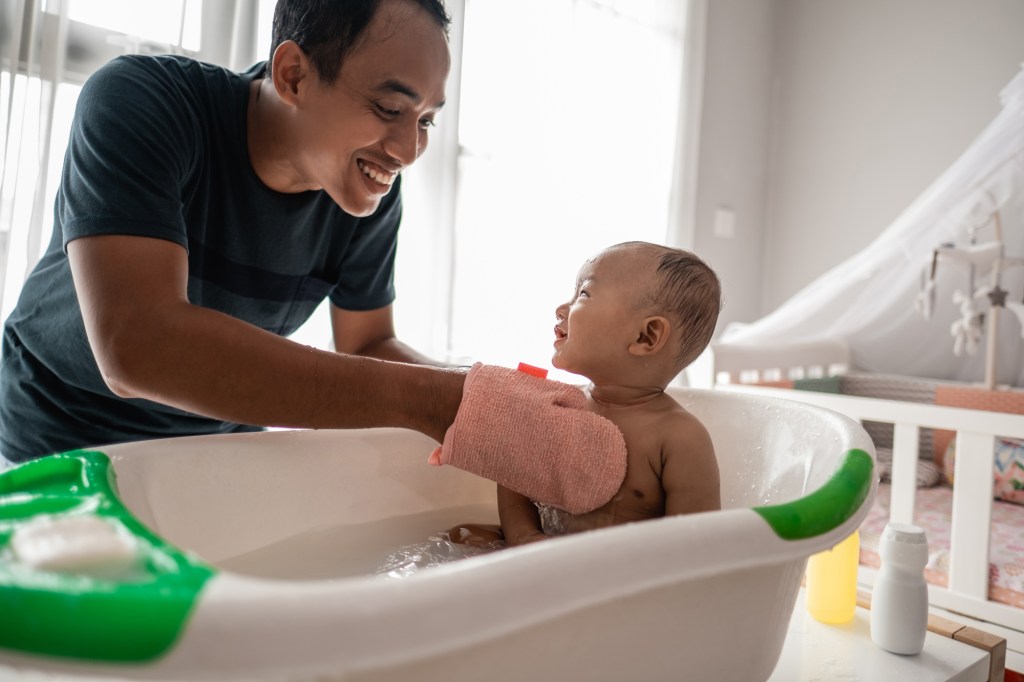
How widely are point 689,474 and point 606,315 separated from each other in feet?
0.69

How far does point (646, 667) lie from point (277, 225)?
0.74 meters

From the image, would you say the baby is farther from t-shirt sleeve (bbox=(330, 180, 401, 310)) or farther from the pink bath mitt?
t-shirt sleeve (bbox=(330, 180, 401, 310))

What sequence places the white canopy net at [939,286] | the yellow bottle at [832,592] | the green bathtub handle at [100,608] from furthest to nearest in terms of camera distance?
the white canopy net at [939,286]
the yellow bottle at [832,592]
the green bathtub handle at [100,608]

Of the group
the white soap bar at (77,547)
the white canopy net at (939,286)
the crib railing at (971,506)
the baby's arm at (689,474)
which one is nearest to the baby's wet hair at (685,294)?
the baby's arm at (689,474)

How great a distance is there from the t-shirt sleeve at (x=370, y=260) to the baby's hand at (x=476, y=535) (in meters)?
0.42

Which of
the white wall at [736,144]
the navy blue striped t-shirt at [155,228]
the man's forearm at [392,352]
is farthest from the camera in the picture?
the white wall at [736,144]

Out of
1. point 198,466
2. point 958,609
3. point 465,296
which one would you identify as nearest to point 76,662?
point 198,466

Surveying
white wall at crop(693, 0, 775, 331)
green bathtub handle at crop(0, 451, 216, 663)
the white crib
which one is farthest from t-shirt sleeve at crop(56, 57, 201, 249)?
white wall at crop(693, 0, 775, 331)

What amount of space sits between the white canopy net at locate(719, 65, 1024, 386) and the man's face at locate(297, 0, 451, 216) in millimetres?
1519

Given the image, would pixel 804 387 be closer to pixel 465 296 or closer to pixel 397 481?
pixel 465 296

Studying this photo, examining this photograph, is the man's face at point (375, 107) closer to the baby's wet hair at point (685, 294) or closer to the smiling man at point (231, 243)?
the smiling man at point (231, 243)

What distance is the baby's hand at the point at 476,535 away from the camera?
886mm

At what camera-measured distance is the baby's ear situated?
3.03 ft

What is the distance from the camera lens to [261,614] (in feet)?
1.08
